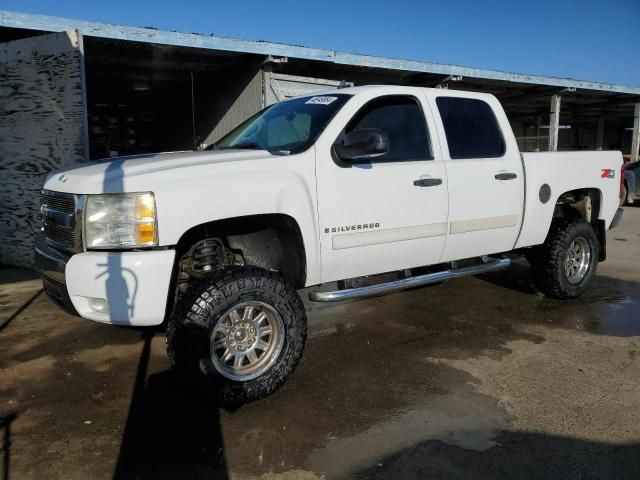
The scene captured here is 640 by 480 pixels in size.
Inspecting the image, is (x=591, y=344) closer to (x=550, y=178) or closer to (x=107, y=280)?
(x=550, y=178)

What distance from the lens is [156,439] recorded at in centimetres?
309

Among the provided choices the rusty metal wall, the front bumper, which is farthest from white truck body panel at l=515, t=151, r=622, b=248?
the rusty metal wall

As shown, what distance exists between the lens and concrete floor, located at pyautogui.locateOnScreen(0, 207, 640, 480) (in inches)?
112

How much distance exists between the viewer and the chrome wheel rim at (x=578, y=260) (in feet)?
18.9

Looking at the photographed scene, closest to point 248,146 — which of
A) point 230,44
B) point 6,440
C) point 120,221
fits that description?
point 120,221

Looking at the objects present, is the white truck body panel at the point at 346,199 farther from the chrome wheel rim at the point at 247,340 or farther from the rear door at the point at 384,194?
the chrome wheel rim at the point at 247,340

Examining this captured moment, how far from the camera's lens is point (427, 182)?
168 inches

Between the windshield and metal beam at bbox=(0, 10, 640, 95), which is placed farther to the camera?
metal beam at bbox=(0, 10, 640, 95)

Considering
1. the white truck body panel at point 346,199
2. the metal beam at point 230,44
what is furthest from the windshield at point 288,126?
the metal beam at point 230,44

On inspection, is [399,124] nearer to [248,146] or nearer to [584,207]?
[248,146]

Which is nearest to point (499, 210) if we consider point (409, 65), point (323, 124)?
point (323, 124)

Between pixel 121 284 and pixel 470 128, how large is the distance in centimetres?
331

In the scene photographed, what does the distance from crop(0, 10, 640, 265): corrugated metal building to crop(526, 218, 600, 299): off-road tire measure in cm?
180

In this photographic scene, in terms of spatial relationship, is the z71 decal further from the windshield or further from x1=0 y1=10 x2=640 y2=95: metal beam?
x1=0 y1=10 x2=640 y2=95: metal beam
